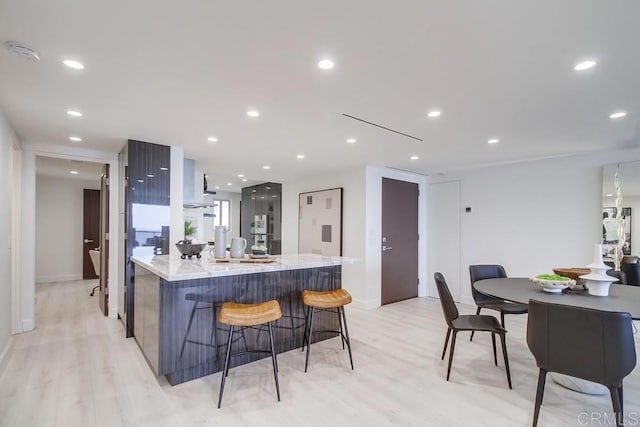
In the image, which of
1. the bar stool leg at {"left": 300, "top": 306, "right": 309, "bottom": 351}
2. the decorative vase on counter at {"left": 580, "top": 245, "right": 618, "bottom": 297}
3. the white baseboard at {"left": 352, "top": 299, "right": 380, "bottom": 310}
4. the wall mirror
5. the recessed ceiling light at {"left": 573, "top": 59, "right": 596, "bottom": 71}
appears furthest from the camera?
the white baseboard at {"left": 352, "top": 299, "right": 380, "bottom": 310}

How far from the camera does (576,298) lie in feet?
7.81

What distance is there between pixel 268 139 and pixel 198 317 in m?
2.09

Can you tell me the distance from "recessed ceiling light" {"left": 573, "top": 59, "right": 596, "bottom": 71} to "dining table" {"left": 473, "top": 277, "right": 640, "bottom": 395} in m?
1.53

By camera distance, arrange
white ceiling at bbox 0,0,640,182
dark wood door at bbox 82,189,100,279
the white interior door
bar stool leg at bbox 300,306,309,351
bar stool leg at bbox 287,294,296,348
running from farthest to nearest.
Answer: dark wood door at bbox 82,189,100,279, the white interior door, bar stool leg at bbox 300,306,309,351, bar stool leg at bbox 287,294,296,348, white ceiling at bbox 0,0,640,182

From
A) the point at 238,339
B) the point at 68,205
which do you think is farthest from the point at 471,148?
the point at 68,205

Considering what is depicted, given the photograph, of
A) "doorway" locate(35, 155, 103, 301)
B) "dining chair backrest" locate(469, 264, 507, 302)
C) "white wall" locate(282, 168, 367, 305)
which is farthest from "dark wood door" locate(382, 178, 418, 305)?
"doorway" locate(35, 155, 103, 301)

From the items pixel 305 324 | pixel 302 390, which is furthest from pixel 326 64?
pixel 305 324

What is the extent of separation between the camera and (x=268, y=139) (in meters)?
3.75

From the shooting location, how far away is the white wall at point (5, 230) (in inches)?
113

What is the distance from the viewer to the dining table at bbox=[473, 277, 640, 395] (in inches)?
85.3

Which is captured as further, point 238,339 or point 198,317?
point 238,339

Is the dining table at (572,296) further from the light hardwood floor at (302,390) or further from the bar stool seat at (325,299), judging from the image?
the bar stool seat at (325,299)

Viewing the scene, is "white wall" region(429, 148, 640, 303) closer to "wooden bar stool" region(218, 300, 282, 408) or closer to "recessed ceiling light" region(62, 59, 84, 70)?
"wooden bar stool" region(218, 300, 282, 408)

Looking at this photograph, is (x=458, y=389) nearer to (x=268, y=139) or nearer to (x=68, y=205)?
(x=268, y=139)
